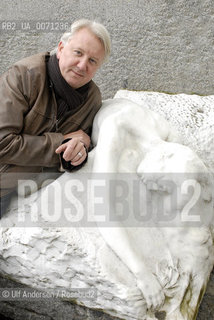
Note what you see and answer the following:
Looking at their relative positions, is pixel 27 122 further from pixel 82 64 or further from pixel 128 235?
pixel 128 235

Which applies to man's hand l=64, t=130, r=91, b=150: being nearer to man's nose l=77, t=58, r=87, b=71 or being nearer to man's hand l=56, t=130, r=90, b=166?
man's hand l=56, t=130, r=90, b=166

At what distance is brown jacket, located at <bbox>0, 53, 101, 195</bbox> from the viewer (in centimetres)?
115

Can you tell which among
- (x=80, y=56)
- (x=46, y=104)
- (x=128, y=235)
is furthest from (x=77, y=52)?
(x=128, y=235)

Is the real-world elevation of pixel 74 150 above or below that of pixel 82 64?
below

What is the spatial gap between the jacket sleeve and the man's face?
0.12m

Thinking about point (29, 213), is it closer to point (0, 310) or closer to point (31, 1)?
point (0, 310)

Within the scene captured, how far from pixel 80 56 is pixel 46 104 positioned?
17 centimetres

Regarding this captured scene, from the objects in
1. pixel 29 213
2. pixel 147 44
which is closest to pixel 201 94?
pixel 147 44

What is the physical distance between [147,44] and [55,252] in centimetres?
110

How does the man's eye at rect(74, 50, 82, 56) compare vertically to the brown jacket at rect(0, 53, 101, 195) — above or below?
A: above

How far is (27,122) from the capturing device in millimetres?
1199

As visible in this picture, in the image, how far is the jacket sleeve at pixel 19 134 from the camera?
1.15 m

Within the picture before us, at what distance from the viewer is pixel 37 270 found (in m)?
1.21

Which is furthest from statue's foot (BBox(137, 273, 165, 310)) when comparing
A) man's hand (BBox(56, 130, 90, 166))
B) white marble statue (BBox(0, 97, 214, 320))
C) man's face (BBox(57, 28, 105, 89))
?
man's face (BBox(57, 28, 105, 89))
